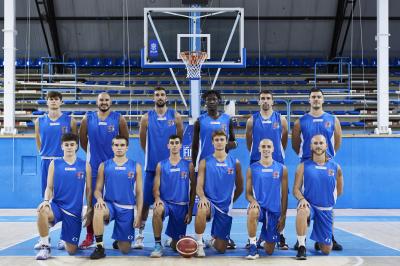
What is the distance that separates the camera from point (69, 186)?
19.5ft

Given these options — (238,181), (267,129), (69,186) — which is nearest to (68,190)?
(69,186)

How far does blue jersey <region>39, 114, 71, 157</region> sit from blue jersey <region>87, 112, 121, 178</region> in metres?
0.33

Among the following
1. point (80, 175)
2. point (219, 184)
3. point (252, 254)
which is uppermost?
point (80, 175)

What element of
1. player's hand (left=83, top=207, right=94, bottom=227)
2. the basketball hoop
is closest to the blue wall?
the basketball hoop

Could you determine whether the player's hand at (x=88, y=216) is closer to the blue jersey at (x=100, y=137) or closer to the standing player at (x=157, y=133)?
the blue jersey at (x=100, y=137)

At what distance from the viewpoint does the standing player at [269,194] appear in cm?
577

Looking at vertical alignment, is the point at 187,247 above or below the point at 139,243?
above

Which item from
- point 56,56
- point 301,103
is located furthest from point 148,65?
point 56,56

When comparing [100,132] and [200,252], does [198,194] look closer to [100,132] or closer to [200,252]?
[200,252]

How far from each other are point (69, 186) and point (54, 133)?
1.04 m

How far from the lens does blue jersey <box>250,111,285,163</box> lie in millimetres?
6453

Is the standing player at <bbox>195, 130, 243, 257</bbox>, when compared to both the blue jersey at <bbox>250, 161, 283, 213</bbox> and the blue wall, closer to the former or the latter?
the blue jersey at <bbox>250, 161, 283, 213</bbox>

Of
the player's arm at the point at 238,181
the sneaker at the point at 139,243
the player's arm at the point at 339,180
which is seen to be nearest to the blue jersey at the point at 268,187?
the player's arm at the point at 238,181

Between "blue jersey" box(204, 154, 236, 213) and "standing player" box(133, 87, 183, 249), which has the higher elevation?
"standing player" box(133, 87, 183, 249)
